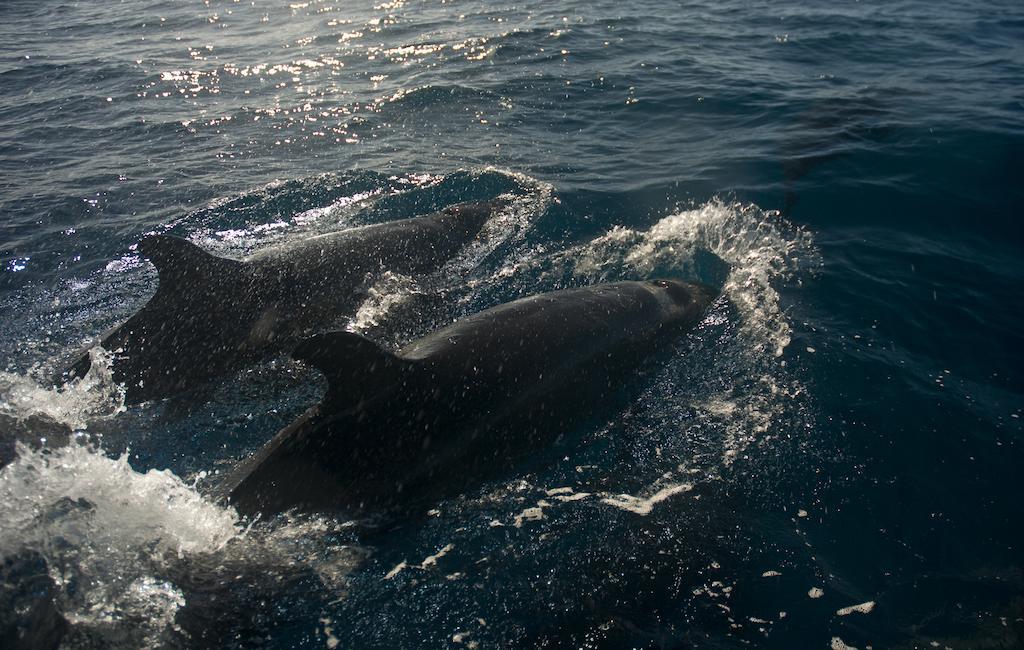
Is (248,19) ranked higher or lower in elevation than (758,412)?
higher

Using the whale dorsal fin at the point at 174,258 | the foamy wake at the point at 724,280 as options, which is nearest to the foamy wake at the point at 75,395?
the whale dorsal fin at the point at 174,258

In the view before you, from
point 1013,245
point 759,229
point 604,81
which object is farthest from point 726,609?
point 604,81

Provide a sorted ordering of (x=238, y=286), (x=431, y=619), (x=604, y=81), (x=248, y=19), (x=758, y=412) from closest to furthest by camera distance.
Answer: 1. (x=431, y=619)
2. (x=758, y=412)
3. (x=238, y=286)
4. (x=604, y=81)
5. (x=248, y=19)

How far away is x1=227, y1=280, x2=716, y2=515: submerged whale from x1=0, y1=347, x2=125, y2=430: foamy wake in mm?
2379

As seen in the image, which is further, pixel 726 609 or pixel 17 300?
pixel 17 300

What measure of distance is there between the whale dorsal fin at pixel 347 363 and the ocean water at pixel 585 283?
1002mm

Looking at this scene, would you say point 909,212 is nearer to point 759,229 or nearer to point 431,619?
point 759,229

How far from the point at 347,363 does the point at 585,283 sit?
4435 mm

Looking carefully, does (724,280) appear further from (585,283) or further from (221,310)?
(221,310)

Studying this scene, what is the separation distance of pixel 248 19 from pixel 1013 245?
25000 millimetres

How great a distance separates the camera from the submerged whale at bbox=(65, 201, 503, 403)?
7.91 m

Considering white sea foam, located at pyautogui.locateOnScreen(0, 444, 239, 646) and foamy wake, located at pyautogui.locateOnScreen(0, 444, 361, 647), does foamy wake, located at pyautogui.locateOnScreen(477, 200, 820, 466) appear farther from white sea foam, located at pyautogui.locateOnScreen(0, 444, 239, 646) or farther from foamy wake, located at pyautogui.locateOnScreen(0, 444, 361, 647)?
white sea foam, located at pyautogui.locateOnScreen(0, 444, 239, 646)

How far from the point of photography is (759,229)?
36.0 ft

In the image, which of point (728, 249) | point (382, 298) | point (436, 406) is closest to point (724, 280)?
point (728, 249)
